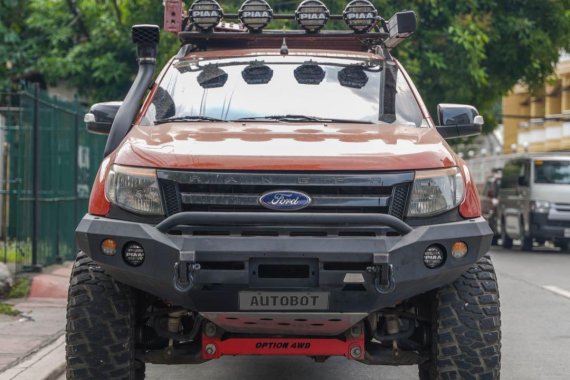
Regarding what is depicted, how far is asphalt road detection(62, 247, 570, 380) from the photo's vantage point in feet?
25.8

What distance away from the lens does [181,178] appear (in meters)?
5.46

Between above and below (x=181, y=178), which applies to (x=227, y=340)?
below

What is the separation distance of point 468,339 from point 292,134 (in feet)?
4.35

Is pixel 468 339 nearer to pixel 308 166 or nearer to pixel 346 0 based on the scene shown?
pixel 308 166

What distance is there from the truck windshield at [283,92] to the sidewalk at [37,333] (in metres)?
1.95

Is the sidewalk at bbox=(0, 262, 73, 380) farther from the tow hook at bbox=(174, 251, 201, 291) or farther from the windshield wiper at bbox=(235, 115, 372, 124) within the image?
the tow hook at bbox=(174, 251, 201, 291)

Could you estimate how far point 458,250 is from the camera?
18.1ft

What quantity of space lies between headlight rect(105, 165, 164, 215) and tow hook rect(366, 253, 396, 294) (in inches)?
39.6

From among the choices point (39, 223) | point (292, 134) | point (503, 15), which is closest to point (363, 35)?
point (292, 134)

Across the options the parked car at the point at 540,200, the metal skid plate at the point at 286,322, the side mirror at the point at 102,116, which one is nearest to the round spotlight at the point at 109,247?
the metal skid plate at the point at 286,322

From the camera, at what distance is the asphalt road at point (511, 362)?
25.8 feet

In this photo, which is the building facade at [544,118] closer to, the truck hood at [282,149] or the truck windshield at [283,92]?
the truck windshield at [283,92]

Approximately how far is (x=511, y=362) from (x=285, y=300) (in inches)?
139

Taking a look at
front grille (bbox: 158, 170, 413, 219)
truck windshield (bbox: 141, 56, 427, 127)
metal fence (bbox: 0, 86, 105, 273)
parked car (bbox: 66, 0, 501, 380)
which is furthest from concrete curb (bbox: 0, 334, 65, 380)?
metal fence (bbox: 0, 86, 105, 273)
